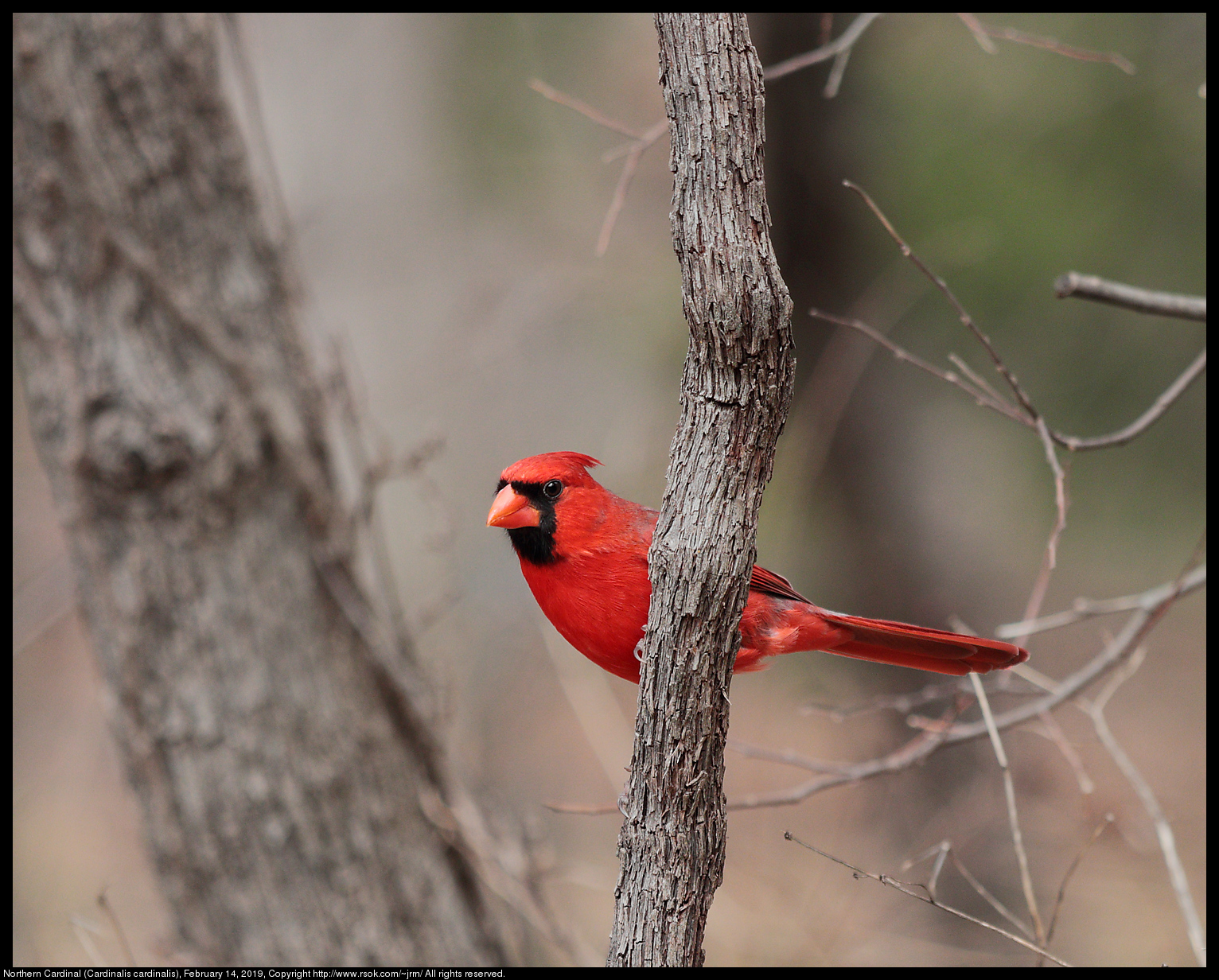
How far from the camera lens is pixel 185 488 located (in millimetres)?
3014

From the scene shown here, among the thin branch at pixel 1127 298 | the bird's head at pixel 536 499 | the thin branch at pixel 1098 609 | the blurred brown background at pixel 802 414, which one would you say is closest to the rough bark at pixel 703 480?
the bird's head at pixel 536 499

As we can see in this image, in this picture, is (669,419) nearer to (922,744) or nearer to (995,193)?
(995,193)

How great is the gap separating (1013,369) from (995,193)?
748mm

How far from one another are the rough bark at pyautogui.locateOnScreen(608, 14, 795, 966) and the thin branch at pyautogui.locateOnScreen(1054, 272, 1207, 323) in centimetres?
67

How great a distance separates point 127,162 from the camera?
3023mm

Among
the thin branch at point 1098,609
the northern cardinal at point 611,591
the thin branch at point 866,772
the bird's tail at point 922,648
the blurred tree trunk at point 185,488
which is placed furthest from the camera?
the blurred tree trunk at point 185,488

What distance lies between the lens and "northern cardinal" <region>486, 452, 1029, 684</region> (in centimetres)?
189

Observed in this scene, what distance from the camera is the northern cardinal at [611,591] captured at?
6.22ft

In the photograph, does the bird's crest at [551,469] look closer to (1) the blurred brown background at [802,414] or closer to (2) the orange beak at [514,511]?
(2) the orange beak at [514,511]

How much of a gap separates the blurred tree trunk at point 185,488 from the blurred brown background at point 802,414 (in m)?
0.33

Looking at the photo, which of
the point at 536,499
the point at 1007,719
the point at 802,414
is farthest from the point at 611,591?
the point at 802,414

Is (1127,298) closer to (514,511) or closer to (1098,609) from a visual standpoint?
(1098,609)

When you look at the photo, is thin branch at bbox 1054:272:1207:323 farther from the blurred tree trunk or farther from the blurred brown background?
the blurred tree trunk

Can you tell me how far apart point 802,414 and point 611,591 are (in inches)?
99.2
